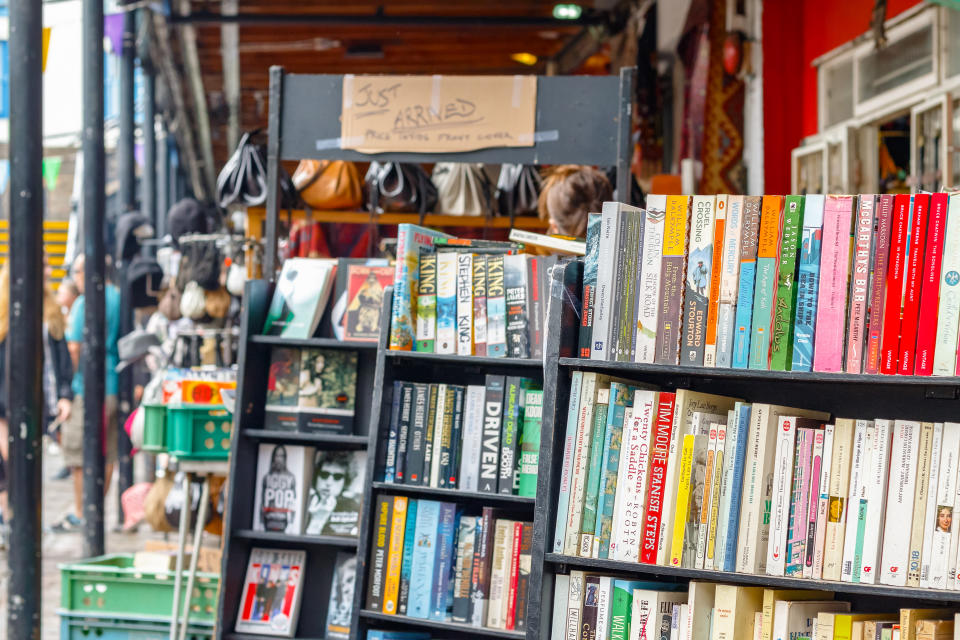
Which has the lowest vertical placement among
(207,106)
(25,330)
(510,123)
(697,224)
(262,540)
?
(262,540)

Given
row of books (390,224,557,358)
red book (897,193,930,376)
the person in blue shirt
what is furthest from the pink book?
the person in blue shirt

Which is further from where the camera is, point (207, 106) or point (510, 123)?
point (207, 106)

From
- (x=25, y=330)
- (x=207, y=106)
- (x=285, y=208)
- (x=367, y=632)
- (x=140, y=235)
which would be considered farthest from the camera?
(x=207, y=106)

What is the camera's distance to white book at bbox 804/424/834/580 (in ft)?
7.20

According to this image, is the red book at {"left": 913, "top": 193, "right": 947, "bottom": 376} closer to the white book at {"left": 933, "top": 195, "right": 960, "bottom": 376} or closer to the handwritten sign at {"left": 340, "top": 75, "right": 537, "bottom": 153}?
the white book at {"left": 933, "top": 195, "right": 960, "bottom": 376}

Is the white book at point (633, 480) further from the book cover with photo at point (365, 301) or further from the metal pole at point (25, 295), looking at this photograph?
the metal pole at point (25, 295)

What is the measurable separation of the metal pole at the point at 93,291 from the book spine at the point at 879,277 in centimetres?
468

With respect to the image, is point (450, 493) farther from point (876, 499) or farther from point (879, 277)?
point (879, 277)

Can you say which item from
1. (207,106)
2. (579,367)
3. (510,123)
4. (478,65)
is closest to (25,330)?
(510,123)

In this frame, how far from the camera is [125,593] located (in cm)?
423

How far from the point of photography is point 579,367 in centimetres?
242

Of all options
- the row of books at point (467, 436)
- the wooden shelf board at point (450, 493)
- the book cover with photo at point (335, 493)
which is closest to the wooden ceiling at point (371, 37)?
the book cover with photo at point (335, 493)

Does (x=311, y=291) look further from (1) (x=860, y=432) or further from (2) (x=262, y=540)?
(1) (x=860, y=432)

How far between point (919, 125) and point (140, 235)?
15.6 ft
